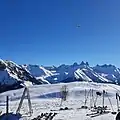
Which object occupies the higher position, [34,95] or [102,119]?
[34,95]

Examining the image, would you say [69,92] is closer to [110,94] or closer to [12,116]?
[110,94]

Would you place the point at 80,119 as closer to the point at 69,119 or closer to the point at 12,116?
the point at 69,119

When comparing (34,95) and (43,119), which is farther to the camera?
(34,95)

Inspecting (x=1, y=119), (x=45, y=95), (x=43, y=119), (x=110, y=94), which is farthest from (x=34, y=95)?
(x=1, y=119)

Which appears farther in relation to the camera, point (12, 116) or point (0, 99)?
point (0, 99)

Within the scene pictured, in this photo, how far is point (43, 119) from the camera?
3400cm

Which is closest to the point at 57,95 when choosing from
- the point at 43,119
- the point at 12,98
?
the point at 12,98

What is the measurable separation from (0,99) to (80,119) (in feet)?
246

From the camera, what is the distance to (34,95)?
99875mm

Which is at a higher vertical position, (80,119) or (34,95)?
(34,95)

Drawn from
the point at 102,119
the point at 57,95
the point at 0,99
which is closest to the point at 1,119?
the point at 102,119

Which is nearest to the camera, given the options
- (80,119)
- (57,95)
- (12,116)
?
(12,116)

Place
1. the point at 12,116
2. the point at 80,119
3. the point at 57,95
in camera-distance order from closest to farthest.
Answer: the point at 12,116 → the point at 80,119 → the point at 57,95

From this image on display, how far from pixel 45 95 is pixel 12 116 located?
239ft
